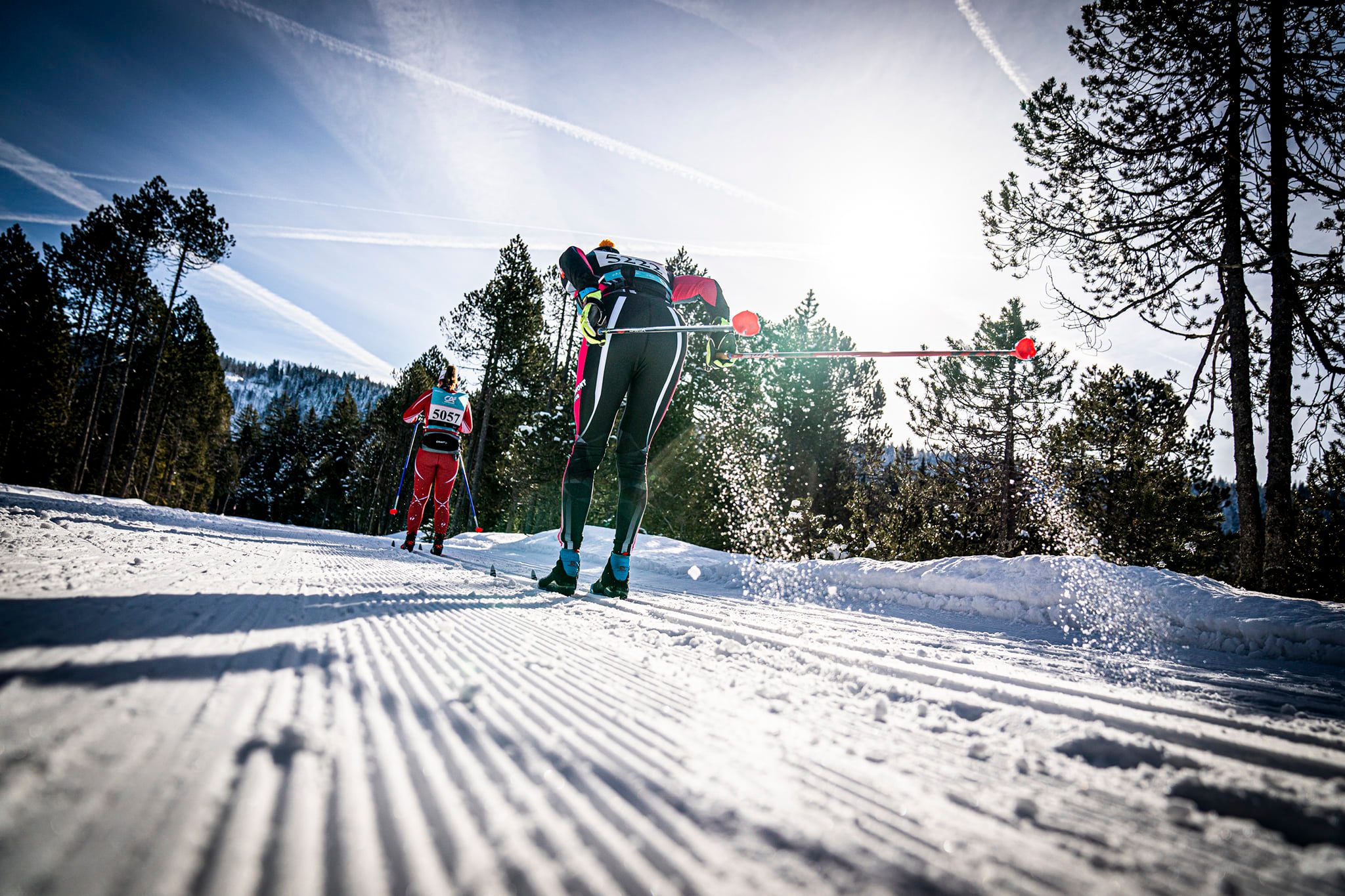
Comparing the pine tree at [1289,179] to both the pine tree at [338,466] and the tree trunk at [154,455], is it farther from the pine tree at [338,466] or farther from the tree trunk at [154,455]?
the pine tree at [338,466]

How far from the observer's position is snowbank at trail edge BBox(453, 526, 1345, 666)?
182 cm

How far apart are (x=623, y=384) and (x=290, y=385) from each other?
16376 centimetres

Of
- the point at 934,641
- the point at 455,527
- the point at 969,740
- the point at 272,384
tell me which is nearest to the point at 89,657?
the point at 969,740

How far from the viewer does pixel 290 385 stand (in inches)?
5266

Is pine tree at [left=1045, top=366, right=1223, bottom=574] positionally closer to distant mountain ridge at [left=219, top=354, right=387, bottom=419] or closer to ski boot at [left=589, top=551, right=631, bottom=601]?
ski boot at [left=589, top=551, right=631, bottom=601]

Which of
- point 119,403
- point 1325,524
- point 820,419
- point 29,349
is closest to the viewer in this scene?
point 1325,524

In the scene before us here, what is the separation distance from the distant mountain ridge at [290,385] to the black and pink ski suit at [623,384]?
144945 mm

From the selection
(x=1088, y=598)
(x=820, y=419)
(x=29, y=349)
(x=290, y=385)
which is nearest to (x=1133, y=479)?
(x=820, y=419)

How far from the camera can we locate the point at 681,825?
48cm

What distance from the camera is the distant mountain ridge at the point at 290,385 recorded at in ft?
427

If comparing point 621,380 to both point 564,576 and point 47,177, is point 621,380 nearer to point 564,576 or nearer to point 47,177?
point 564,576

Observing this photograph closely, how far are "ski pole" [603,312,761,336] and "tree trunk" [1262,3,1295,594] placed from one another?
5.31 meters

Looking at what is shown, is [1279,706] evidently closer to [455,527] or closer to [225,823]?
[225,823]

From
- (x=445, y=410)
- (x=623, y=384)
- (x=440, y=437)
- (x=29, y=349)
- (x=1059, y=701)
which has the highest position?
(x=29, y=349)
